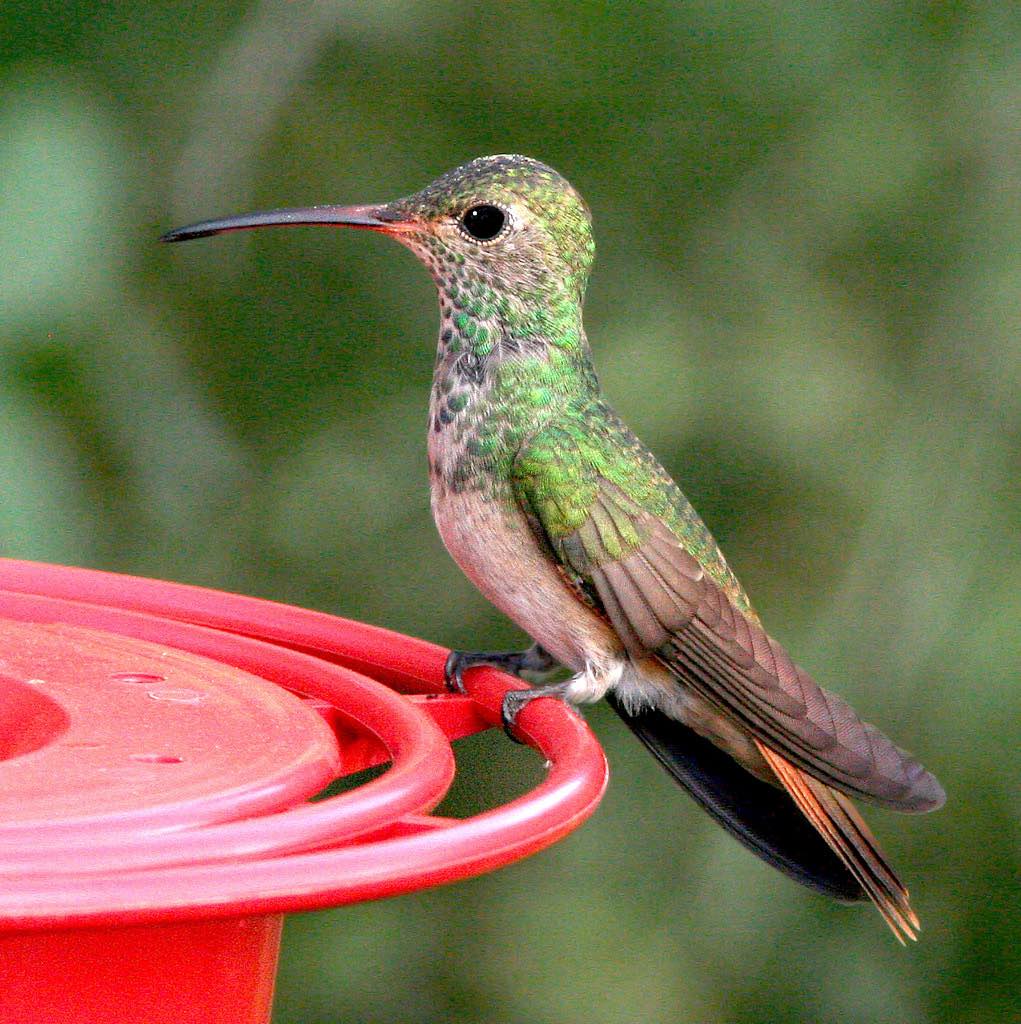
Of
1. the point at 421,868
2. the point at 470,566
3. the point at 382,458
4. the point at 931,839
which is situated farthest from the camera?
the point at 382,458

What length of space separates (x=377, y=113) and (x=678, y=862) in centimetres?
186

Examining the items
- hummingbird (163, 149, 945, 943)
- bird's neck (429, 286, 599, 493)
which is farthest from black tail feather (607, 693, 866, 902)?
bird's neck (429, 286, 599, 493)

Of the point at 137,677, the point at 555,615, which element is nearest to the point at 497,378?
the point at 555,615

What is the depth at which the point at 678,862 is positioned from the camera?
3752 millimetres

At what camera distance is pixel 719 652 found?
286 cm

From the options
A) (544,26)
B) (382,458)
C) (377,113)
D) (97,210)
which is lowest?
(382,458)

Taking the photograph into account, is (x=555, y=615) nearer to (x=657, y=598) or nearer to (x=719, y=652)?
(x=657, y=598)

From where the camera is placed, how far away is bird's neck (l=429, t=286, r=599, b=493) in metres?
2.89

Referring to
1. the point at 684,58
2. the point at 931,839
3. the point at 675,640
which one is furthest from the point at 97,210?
the point at 931,839

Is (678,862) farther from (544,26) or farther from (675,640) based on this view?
(544,26)

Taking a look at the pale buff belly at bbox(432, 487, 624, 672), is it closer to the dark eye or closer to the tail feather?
the tail feather

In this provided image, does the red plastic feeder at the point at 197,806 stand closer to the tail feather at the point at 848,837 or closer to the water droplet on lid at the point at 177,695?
the water droplet on lid at the point at 177,695

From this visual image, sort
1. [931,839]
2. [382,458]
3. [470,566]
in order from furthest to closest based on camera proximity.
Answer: [382,458], [931,839], [470,566]

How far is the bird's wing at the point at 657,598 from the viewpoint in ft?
9.02
